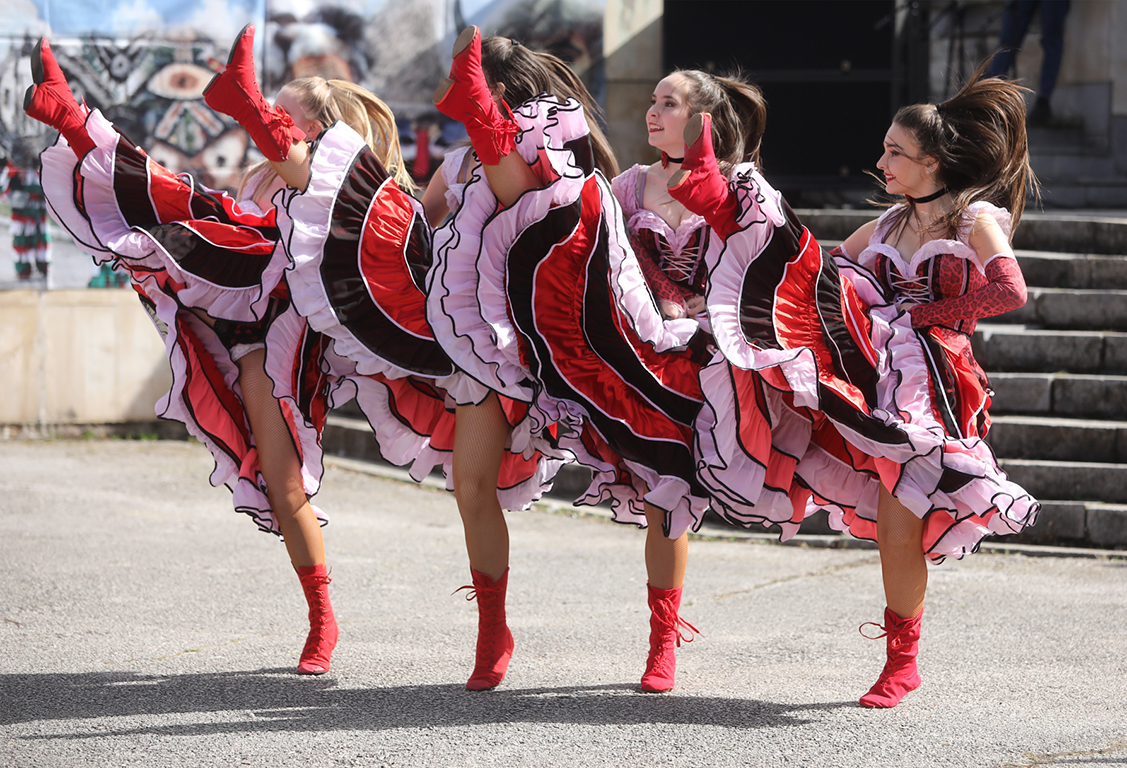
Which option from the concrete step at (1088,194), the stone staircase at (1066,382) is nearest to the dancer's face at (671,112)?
the stone staircase at (1066,382)

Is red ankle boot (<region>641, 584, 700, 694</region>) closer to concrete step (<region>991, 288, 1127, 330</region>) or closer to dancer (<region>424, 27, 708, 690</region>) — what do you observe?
dancer (<region>424, 27, 708, 690</region>)

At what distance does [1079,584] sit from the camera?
188 inches

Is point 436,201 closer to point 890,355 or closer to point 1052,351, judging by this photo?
point 890,355

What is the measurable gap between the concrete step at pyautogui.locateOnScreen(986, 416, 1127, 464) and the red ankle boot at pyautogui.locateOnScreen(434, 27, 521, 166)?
3.45m

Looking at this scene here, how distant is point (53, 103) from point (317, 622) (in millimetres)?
1662

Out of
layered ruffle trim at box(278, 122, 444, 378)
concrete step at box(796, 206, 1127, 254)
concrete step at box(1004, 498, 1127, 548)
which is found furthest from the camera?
concrete step at box(796, 206, 1127, 254)

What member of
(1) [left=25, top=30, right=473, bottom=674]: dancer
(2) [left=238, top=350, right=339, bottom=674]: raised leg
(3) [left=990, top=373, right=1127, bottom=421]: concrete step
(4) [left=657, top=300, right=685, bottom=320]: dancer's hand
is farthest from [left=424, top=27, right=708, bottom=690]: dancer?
(3) [left=990, top=373, right=1127, bottom=421]: concrete step

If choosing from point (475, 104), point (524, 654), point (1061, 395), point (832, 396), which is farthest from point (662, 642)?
point (1061, 395)

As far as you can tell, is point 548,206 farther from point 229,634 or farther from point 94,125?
point 229,634

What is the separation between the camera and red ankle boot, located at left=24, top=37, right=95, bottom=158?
3340 millimetres

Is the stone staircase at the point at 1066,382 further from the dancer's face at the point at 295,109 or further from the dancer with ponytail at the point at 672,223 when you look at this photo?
the dancer's face at the point at 295,109

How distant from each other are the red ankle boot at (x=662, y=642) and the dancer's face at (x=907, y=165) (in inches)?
51.6

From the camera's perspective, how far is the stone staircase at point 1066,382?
5.43 meters

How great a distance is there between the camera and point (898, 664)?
3.32m
